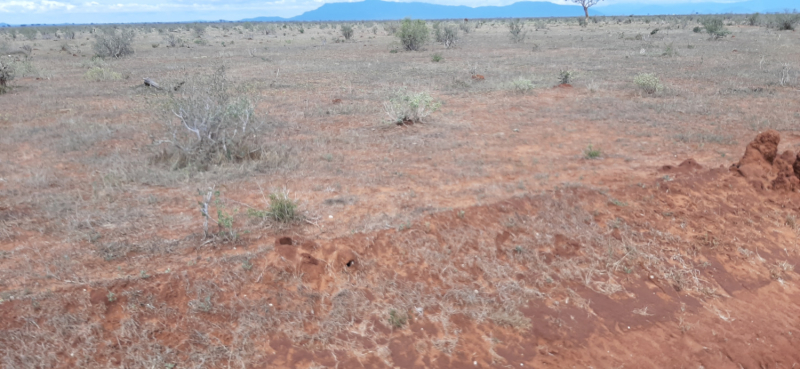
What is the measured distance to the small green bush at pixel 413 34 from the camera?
992 inches

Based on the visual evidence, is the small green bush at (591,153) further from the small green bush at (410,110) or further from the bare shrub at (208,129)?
the bare shrub at (208,129)

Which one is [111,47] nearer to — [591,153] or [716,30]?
[591,153]

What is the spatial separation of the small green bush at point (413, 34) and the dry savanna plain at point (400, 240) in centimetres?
1644

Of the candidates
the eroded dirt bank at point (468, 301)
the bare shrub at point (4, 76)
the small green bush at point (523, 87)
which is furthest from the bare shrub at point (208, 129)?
the bare shrub at point (4, 76)

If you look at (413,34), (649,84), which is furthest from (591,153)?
(413,34)

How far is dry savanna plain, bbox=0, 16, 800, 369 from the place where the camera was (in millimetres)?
3619

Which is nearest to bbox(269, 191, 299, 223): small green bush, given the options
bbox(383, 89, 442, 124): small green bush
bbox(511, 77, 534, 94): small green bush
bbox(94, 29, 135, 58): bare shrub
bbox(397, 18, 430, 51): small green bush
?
bbox(383, 89, 442, 124): small green bush

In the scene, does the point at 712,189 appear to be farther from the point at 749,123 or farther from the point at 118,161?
the point at 118,161

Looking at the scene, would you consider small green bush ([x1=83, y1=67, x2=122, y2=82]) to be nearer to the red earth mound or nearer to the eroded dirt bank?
the eroded dirt bank

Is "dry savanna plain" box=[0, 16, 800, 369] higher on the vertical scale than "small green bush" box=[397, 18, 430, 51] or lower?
lower

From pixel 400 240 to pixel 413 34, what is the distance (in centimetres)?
2231

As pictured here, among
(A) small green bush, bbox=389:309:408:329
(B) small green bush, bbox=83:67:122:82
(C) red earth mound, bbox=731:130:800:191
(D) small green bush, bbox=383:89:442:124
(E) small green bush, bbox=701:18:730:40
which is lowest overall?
(A) small green bush, bbox=389:309:408:329

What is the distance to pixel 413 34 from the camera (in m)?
25.2

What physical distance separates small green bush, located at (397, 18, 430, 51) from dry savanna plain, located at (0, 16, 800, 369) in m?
16.4
